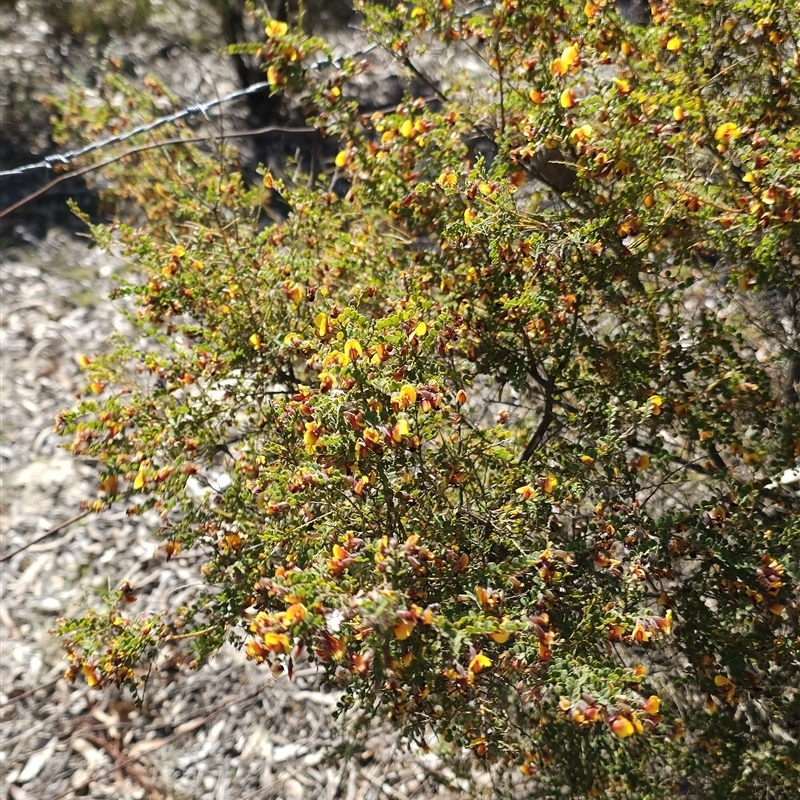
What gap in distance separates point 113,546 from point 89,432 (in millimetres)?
1962

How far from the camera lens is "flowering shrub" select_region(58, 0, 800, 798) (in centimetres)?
169

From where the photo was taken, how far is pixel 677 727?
2.14 meters

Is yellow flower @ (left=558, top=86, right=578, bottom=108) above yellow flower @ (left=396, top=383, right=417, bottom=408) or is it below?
above

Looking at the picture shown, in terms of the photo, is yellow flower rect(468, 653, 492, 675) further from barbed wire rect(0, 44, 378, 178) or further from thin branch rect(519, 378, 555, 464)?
barbed wire rect(0, 44, 378, 178)

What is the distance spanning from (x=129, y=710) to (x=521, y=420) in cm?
221

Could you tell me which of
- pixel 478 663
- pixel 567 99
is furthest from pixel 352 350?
pixel 567 99

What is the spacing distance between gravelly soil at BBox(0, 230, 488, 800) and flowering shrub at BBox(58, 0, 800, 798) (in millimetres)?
713

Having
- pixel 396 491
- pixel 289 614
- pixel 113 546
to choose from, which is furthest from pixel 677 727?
pixel 113 546

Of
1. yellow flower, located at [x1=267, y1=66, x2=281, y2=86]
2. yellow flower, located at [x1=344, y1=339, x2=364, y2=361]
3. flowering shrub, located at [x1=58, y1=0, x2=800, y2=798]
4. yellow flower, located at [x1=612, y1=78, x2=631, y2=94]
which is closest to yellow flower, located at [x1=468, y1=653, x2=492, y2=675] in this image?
flowering shrub, located at [x1=58, y1=0, x2=800, y2=798]

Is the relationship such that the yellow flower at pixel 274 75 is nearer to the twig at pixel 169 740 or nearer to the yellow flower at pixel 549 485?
the yellow flower at pixel 549 485

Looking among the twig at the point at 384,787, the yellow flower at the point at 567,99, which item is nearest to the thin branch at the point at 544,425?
the yellow flower at the point at 567,99

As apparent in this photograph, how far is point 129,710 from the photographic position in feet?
11.1

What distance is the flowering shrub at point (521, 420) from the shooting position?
66.6 inches

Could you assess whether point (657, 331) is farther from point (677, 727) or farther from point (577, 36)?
point (677, 727)
